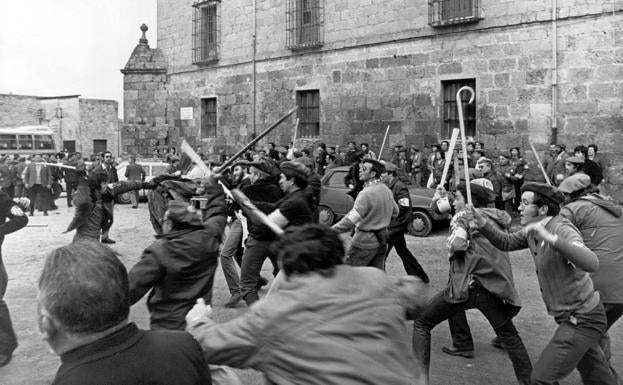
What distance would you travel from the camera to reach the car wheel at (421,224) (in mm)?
13164

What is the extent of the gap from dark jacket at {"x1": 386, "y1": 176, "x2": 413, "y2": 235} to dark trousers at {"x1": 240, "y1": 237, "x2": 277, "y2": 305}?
80.5 inches

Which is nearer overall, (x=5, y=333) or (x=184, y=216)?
(x=184, y=216)

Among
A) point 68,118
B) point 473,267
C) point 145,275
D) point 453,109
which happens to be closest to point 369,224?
point 473,267

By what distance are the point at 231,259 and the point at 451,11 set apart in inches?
463

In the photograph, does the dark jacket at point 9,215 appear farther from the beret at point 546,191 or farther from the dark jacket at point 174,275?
the beret at point 546,191

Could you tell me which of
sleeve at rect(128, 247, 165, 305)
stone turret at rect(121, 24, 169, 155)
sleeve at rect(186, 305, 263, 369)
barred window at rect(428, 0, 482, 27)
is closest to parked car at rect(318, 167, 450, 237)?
barred window at rect(428, 0, 482, 27)

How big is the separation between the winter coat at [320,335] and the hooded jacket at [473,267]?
2.37 meters

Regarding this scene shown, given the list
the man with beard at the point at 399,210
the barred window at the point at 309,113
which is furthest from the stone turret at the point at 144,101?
the man with beard at the point at 399,210

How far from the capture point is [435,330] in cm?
675

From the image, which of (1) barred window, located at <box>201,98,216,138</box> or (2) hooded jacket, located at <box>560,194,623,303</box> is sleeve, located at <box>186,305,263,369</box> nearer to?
(2) hooded jacket, located at <box>560,194,623,303</box>

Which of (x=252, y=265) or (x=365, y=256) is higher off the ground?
(x=365, y=256)

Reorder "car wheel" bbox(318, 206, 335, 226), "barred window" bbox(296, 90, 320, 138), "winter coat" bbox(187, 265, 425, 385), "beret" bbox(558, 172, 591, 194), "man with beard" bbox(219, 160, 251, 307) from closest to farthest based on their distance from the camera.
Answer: "winter coat" bbox(187, 265, 425, 385)
"beret" bbox(558, 172, 591, 194)
"man with beard" bbox(219, 160, 251, 307)
"car wheel" bbox(318, 206, 335, 226)
"barred window" bbox(296, 90, 320, 138)

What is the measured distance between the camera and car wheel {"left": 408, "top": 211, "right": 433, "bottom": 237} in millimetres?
13164

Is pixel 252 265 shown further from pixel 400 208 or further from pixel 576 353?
pixel 576 353
